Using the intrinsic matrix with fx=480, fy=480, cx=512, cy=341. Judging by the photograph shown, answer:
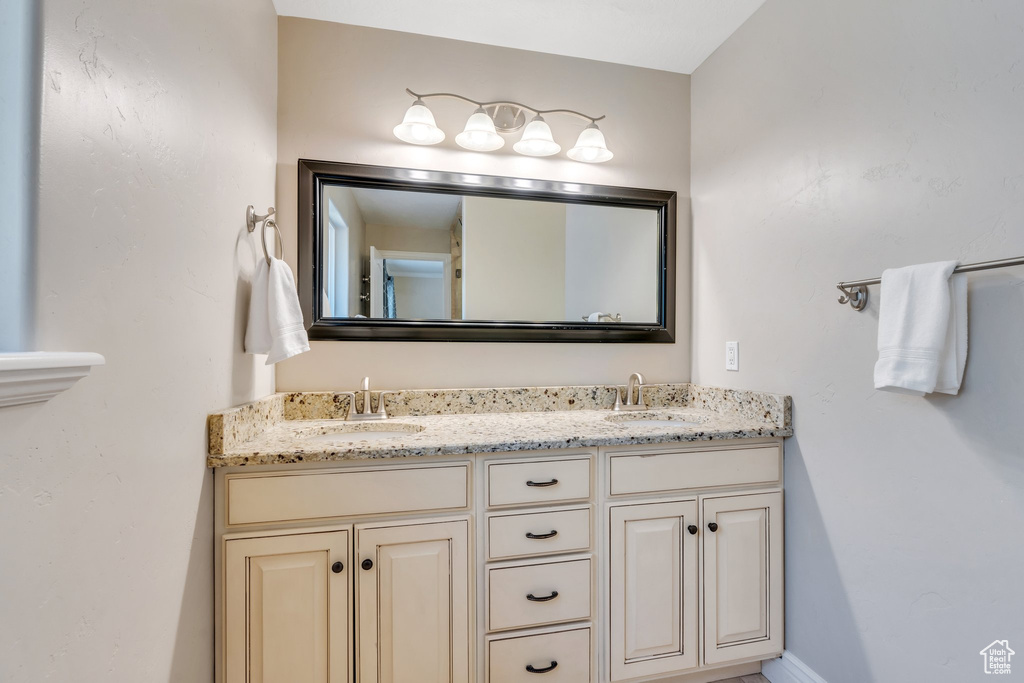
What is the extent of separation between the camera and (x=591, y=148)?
1.96 metres

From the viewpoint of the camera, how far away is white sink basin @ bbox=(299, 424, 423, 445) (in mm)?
1592

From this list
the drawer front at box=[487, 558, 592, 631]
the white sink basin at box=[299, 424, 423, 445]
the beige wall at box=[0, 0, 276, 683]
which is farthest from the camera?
the white sink basin at box=[299, 424, 423, 445]

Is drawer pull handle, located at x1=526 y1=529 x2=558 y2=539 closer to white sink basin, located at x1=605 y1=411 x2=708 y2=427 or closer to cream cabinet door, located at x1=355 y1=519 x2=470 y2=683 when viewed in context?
cream cabinet door, located at x1=355 y1=519 x2=470 y2=683

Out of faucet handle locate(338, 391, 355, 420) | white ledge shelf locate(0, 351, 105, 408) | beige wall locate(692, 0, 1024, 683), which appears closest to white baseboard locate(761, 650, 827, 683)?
beige wall locate(692, 0, 1024, 683)

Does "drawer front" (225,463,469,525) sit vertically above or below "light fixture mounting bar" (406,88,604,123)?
below

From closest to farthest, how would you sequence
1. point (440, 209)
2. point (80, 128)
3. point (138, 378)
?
point (80, 128), point (138, 378), point (440, 209)

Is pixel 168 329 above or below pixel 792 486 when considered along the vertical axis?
above

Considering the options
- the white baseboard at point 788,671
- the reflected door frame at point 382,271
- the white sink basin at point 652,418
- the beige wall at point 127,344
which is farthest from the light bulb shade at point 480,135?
the white baseboard at point 788,671

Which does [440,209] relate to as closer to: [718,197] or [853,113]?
[718,197]

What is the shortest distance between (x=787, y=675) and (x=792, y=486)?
1.98 ft

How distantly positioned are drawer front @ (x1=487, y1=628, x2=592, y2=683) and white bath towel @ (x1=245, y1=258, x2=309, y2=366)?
104cm

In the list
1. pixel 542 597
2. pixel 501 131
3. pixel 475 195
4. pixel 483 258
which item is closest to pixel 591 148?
pixel 501 131

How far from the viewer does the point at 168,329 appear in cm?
100

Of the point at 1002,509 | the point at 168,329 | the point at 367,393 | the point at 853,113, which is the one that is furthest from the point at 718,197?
the point at 168,329
